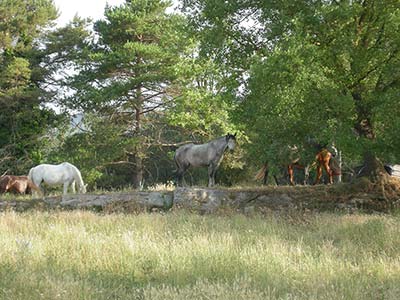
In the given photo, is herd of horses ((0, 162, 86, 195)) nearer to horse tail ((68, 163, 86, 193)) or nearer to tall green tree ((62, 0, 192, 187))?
horse tail ((68, 163, 86, 193))

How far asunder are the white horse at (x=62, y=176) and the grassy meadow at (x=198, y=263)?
742cm

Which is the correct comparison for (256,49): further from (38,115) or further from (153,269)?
(38,115)

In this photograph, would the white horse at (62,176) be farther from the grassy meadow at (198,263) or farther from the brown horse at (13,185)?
the grassy meadow at (198,263)

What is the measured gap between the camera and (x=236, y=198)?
47.1ft

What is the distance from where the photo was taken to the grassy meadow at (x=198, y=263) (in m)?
5.30

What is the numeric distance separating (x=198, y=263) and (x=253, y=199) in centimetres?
799

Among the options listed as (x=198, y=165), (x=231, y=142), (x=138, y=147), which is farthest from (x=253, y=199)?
(x=138, y=147)

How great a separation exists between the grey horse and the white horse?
365 centimetres

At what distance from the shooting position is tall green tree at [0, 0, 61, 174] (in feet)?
94.8

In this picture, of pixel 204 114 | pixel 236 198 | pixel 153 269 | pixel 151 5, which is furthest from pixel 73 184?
pixel 151 5

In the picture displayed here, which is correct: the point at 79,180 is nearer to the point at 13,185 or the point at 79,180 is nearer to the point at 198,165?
the point at 198,165

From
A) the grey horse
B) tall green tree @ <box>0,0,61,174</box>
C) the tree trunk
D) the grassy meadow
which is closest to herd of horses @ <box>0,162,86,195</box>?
the grey horse

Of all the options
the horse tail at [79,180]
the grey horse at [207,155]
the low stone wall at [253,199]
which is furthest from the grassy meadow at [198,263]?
the horse tail at [79,180]

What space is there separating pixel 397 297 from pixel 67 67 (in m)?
29.8
